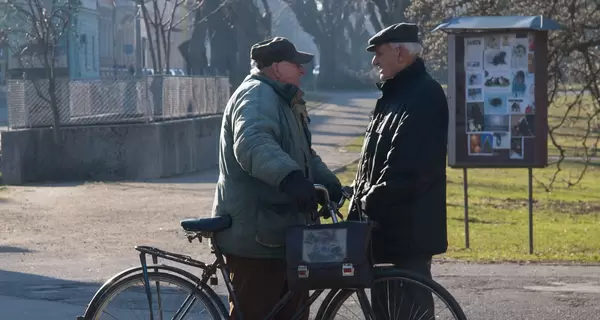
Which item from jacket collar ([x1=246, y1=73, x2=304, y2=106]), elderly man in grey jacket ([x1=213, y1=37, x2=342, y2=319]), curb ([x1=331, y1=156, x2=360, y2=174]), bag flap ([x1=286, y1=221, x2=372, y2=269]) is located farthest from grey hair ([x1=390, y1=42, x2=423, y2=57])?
curb ([x1=331, y1=156, x2=360, y2=174])

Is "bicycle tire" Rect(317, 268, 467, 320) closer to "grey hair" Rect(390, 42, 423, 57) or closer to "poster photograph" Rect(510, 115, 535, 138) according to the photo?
"grey hair" Rect(390, 42, 423, 57)

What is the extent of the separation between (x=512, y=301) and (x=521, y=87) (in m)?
3.24

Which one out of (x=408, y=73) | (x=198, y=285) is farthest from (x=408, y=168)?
(x=198, y=285)

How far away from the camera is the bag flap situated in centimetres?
504

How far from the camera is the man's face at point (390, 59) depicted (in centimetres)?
545

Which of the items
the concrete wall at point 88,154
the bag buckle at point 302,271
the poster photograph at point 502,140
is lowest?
the concrete wall at point 88,154

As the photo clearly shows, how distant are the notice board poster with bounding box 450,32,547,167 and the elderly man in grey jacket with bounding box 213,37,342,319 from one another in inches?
225

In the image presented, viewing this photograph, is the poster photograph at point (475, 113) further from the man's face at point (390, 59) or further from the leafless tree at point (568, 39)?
the man's face at point (390, 59)

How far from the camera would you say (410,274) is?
512 centimetres

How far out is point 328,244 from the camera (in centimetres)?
506

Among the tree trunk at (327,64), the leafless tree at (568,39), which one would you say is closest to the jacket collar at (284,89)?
the leafless tree at (568,39)

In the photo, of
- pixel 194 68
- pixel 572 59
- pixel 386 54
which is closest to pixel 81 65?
pixel 194 68

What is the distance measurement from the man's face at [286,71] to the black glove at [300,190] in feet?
1.90

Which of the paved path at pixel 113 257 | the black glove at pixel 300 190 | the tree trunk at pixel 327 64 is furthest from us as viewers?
the tree trunk at pixel 327 64
